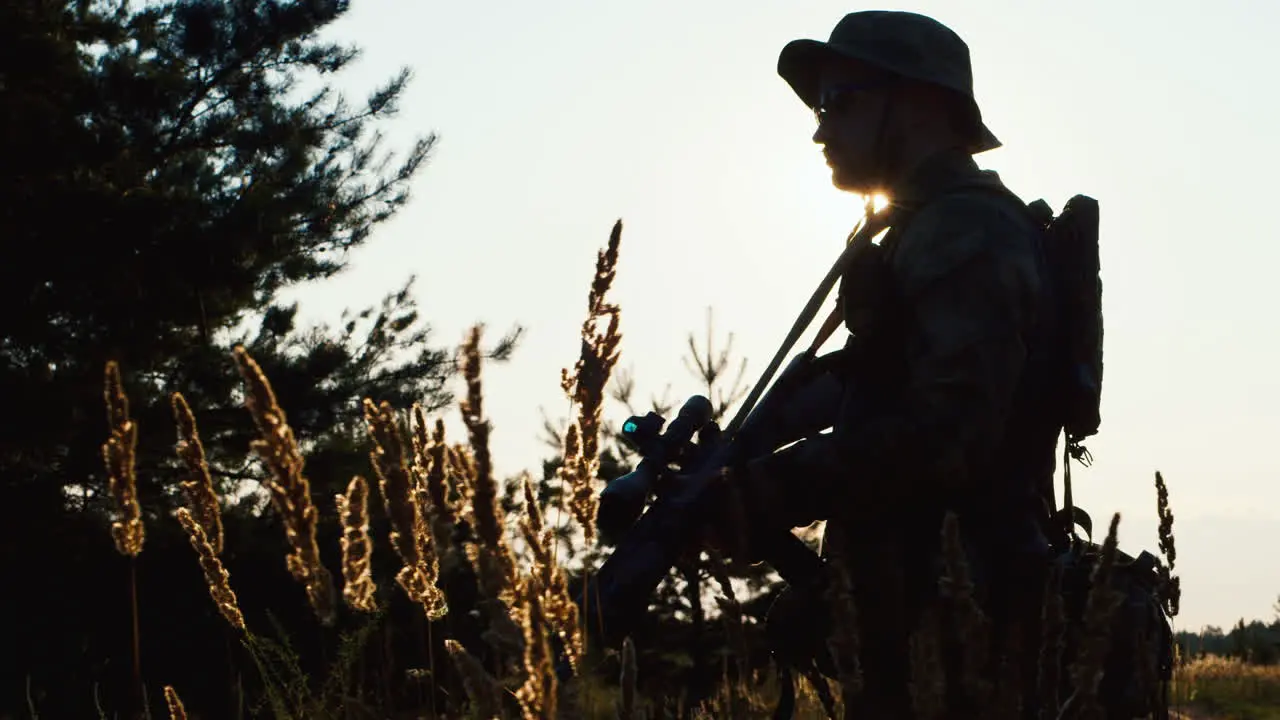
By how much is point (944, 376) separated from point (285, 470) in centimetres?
151

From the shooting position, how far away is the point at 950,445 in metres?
2.76

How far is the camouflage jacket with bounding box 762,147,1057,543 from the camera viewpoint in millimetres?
2770

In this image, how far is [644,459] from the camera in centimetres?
311

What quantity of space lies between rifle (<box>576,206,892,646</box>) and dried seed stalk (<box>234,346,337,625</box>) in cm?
92

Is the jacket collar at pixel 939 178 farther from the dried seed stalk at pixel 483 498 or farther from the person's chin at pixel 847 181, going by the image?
the dried seed stalk at pixel 483 498

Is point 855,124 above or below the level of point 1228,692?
above

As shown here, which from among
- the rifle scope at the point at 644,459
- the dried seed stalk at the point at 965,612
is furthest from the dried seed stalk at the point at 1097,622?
the rifle scope at the point at 644,459

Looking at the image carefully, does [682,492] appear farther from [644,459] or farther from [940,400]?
[940,400]

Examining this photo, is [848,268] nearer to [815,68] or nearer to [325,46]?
[815,68]

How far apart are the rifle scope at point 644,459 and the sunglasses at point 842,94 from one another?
28.7 inches

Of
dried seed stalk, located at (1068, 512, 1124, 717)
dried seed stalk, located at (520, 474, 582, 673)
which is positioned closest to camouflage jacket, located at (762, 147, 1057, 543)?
dried seed stalk, located at (1068, 512, 1124, 717)

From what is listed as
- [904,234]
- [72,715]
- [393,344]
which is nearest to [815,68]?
[904,234]

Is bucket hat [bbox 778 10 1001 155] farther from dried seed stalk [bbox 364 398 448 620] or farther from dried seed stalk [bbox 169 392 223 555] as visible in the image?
dried seed stalk [bbox 169 392 223 555]

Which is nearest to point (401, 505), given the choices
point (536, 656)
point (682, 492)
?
point (536, 656)
